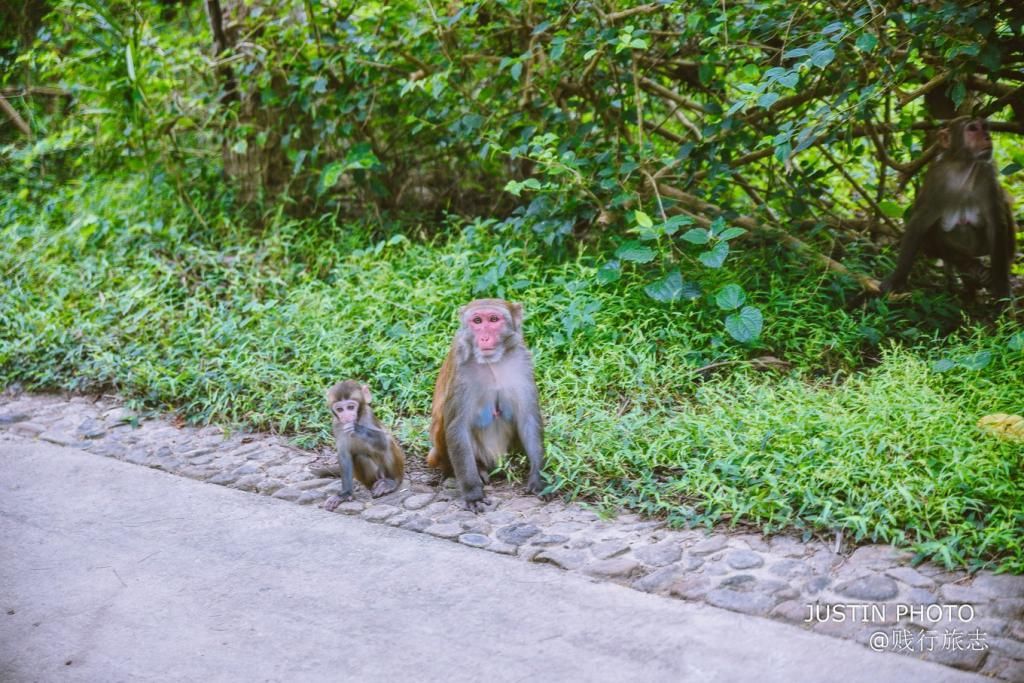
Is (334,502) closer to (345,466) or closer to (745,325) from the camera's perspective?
(345,466)

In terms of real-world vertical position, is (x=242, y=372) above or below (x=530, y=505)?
above

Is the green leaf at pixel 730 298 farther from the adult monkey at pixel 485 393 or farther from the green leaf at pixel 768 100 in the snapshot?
the adult monkey at pixel 485 393

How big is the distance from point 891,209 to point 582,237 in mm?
2154

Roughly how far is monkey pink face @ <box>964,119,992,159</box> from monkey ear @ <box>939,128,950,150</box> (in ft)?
0.42

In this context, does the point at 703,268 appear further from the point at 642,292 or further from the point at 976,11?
the point at 976,11

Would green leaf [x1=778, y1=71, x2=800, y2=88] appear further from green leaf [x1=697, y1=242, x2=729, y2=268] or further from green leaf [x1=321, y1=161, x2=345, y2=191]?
green leaf [x1=321, y1=161, x2=345, y2=191]

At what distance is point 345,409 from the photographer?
13.8 ft

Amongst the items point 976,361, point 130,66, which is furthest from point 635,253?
point 130,66

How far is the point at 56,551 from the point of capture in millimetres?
3811

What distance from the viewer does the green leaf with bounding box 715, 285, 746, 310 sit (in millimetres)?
5113

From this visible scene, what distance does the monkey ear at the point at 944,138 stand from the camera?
5.69 m

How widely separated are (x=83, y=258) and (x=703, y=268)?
4.99 m

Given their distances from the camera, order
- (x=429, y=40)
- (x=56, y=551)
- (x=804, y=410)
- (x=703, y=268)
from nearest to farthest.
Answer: (x=56, y=551)
(x=804, y=410)
(x=703, y=268)
(x=429, y=40)

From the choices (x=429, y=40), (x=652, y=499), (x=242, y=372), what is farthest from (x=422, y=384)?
(x=429, y=40)
